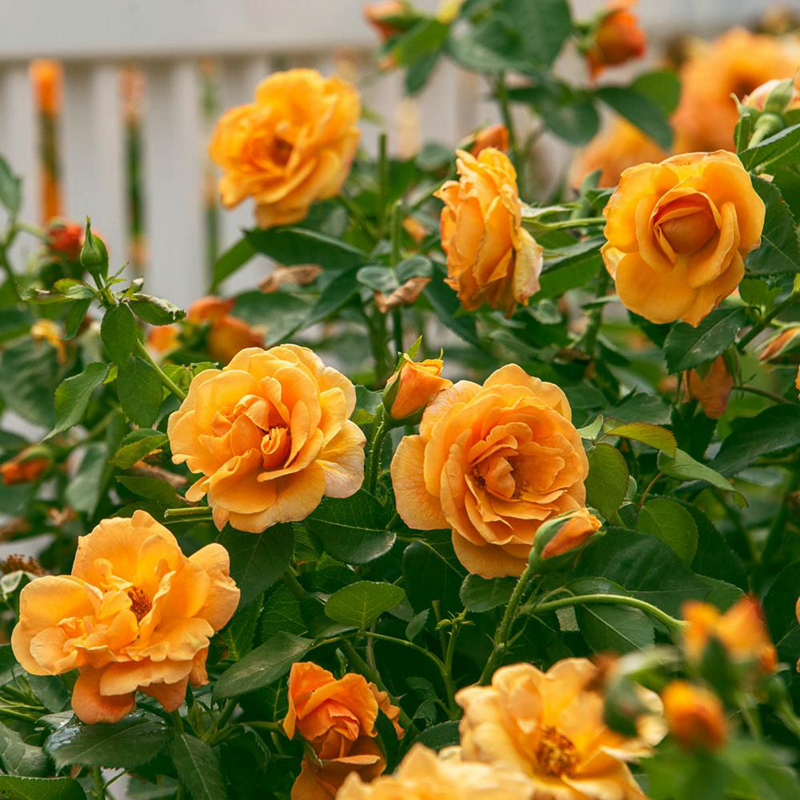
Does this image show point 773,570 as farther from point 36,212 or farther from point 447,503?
point 36,212

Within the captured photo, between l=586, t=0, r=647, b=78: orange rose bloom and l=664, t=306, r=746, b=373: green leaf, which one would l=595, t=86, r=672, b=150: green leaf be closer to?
l=586, t=0, r=647, b=78: orange rose bloom

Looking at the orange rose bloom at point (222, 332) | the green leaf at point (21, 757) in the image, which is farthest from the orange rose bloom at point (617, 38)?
the green leaf at point (21, 757)

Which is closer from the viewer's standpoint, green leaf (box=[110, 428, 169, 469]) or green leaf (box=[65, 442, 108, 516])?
Answer: green leaf (box=[110, 428, 169, 469])

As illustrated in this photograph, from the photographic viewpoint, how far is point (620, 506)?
527mm

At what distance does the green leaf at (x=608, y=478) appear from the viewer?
20.1 inches

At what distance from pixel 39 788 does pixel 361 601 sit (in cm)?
15

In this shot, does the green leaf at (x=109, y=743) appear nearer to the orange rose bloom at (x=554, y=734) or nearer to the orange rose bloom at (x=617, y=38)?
the orange rose bloom at (x=554, y=734)

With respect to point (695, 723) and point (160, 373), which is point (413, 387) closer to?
point (160, 373)

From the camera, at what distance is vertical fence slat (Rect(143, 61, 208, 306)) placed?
165 cm

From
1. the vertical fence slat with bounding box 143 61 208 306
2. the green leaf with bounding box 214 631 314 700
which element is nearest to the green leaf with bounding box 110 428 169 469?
the green leaf with bounding box 214 631 314 700

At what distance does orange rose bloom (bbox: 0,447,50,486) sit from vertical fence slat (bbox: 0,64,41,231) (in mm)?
846

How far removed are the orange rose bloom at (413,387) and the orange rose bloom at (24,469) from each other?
398 mm

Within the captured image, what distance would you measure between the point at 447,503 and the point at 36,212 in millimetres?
1295

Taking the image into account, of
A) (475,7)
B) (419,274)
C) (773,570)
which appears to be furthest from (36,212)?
(773,570)
